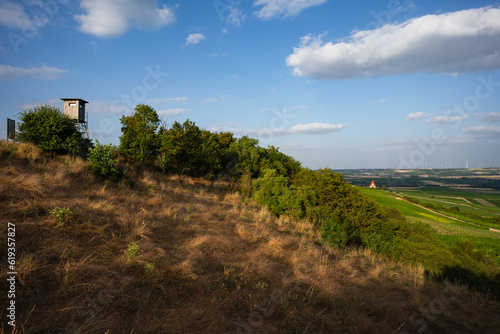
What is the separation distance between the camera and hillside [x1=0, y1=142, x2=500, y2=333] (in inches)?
145

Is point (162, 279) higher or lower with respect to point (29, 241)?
lower

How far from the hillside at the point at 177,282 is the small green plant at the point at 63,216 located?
4 cm

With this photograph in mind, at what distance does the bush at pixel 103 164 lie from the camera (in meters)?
11.1

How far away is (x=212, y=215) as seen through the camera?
10.6m

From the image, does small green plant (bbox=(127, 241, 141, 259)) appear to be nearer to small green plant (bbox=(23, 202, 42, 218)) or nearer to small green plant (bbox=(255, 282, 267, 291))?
small green plant (bbox=(23, 202, 42, 218))

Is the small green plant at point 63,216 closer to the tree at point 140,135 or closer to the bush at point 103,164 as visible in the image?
the bush at point 103,164

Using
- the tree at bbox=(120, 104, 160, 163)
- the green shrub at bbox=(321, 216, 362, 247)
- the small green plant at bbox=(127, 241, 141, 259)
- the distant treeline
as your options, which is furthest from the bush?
the green shrub at bbox=(321, 216, 362, 247)

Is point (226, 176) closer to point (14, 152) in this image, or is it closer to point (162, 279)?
point (14, 152)

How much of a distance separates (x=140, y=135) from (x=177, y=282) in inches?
583

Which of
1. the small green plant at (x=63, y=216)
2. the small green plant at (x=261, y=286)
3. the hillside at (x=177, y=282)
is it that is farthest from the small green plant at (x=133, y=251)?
the small green plant at (x=261, y=286)

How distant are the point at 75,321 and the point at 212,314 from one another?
210 cm

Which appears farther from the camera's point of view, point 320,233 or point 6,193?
point 320,233

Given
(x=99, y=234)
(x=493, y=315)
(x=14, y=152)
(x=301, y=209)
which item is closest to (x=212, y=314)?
(x=99, y=234)

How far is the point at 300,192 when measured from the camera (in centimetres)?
1695
